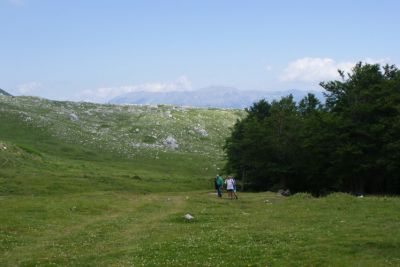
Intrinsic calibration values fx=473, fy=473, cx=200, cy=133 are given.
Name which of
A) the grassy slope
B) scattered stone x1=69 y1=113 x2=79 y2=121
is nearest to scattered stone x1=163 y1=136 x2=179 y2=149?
scattered stone x1=69 y1=113 x2=79 y2=121

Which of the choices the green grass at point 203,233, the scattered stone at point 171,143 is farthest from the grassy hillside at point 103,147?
the green grass at point 203,233

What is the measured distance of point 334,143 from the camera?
6738 cm

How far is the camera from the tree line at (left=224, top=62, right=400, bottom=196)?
64125 millimetres

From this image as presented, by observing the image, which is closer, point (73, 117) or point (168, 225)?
point (168, 225)

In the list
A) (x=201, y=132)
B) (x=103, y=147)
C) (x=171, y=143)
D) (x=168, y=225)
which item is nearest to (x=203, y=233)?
(x=168, y=225)

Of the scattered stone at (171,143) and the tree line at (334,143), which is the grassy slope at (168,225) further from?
the scattered stone at (171,143)

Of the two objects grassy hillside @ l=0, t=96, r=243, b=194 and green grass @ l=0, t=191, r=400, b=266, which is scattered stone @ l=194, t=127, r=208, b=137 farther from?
green grass @ l=0, t=191, r=400, b=266

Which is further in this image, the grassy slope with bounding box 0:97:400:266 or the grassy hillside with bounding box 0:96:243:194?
the grassy hillside with bounding box 0:96:243:194

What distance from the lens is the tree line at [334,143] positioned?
64125 mm

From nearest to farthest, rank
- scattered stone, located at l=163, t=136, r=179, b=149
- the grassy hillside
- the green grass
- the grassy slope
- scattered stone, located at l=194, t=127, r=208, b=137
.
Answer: the green grass, the grassy slope, the grassy hillside, scattered stone, located at l=163, t=136, r=179, b=149, scattered stone, located at l=194, t=127, r=208, b=137

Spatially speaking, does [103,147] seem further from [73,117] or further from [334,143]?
[334,143]

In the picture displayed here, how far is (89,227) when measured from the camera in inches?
1510

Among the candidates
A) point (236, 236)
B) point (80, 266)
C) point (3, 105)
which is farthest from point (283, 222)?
point (3, 105)

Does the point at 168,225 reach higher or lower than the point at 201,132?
lower
